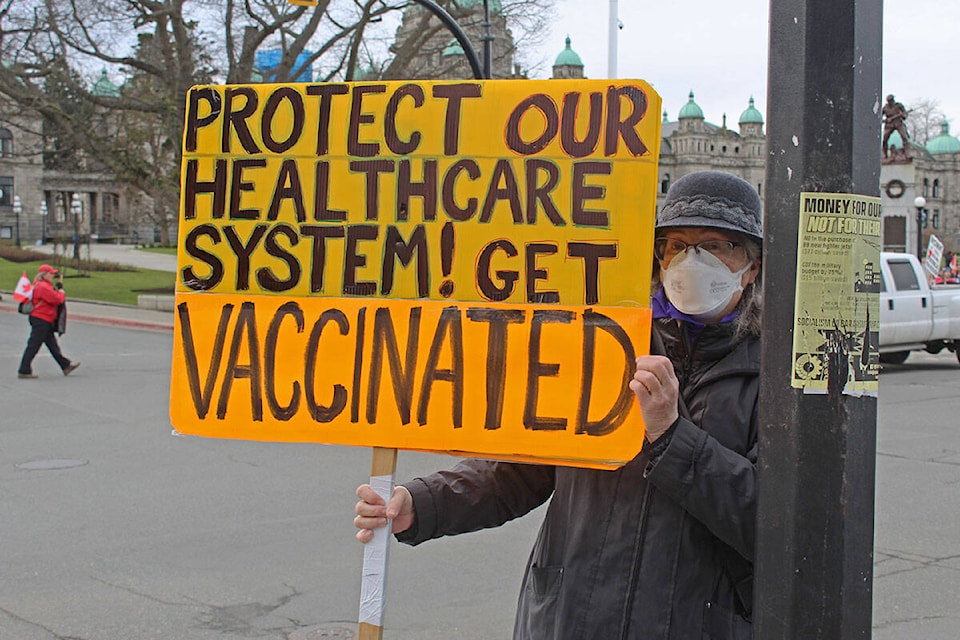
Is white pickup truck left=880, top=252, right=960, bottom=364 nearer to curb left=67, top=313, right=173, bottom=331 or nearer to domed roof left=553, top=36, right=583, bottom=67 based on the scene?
curb left=67, top=313, right=173, bottom=331

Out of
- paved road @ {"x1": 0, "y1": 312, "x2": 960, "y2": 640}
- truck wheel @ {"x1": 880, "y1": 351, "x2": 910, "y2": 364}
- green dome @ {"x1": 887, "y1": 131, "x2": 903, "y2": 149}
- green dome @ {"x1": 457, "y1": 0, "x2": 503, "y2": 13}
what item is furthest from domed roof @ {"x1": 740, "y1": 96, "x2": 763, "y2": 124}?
paved road @ {"x1": 0, "y1": 312, "x2": 960, "y2": 640}

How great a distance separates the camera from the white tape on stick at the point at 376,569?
229cm

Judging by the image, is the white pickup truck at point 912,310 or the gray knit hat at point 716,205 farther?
the white pickup truck at point 912,310


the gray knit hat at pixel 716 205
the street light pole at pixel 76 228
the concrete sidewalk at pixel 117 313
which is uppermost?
the street light pole at pixel 76 228

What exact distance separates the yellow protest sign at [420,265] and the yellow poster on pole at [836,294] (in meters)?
0.49

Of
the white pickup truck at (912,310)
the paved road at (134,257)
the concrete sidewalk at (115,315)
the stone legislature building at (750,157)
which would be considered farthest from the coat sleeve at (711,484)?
the stone legislature building at (750,157)

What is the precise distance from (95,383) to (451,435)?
12366 mm

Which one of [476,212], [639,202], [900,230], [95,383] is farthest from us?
[900,230]

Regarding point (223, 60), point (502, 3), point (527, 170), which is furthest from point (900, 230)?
point (527, 170)

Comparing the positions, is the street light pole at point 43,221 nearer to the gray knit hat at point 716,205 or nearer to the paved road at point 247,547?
the paved road at point 247,547

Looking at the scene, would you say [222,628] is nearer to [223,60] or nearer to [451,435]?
[451,435]

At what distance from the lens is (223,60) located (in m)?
29.2

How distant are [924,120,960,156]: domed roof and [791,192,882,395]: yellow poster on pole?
119m

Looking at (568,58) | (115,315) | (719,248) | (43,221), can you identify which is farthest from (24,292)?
(43,221)
